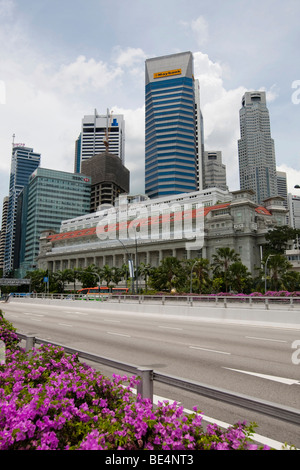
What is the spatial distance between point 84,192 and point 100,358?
18893 centimetres

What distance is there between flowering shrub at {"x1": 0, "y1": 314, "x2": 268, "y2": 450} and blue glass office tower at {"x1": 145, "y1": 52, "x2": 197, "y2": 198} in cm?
16621

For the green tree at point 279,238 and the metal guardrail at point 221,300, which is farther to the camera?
the green tree at point 279,238

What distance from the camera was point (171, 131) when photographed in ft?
559

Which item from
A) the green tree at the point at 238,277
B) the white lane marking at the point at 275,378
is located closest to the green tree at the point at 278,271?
the green tree at the point at 238,277

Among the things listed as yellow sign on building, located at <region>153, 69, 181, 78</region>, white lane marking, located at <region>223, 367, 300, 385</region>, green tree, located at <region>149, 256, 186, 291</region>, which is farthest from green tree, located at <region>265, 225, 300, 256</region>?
yellow sign on building, located at <region>153, 69, 181, 78</region>

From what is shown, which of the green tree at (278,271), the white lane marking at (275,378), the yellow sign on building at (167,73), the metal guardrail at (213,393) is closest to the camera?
the metal guardrail at (213,393)

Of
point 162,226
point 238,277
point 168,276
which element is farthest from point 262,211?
point 168,276

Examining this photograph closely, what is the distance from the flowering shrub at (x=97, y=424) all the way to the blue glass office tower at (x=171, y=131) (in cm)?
16621

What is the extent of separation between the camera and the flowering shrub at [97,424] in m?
2.79

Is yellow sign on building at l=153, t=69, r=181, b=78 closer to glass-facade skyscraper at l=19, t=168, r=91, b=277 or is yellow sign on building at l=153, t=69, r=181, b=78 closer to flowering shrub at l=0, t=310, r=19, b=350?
glass-facade skyscraper at l=19, t=168, r=91, b=277

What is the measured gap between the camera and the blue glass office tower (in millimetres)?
169500

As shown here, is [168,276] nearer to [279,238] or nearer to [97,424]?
[279,238]

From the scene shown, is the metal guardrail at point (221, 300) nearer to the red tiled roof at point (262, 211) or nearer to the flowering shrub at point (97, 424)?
the flowering shrub at point (97, 424)
